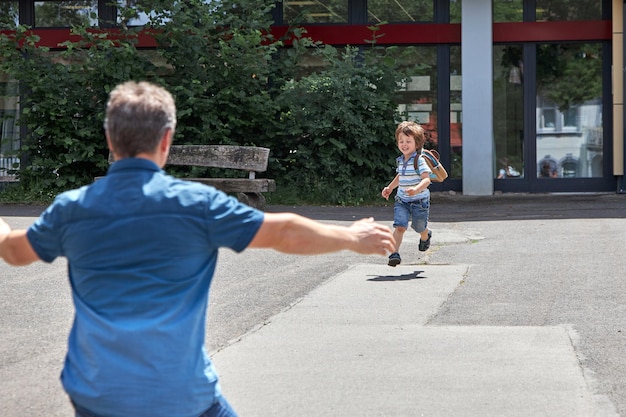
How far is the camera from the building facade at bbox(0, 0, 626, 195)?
20656 millimetres

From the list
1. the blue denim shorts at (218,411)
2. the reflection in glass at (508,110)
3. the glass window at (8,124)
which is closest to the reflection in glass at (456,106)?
the reflection in glass at (508,110)

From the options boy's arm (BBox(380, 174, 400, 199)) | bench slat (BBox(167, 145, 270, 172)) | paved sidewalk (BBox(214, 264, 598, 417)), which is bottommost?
paved sidewalk (BBox(214, 264, 598, 417))

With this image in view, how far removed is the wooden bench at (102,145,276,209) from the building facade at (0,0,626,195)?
13.3ft

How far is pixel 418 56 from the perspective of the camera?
828 inches

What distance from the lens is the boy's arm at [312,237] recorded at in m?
3.13

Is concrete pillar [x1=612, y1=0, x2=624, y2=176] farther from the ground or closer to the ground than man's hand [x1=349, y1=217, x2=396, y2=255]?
farther from the ground

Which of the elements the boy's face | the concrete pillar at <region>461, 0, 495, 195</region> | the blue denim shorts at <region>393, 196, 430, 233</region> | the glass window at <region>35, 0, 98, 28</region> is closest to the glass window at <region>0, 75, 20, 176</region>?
the glass window at <region>35, 0, 98, 28</region>

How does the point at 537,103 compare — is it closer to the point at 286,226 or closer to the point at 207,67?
the point at 207,67

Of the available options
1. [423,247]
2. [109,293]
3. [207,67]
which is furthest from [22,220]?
[109,293]

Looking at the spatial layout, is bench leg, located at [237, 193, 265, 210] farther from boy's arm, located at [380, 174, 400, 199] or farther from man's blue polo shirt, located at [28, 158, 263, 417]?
man's blue polo shirt, located at [28, 158, 263, 417]

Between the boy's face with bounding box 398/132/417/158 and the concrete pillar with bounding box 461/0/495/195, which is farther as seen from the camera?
the concrete pillar with bounding box 461/0/495/195

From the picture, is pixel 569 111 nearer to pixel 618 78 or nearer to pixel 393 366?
pixel 618 78

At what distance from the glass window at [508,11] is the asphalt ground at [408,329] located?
325 inches

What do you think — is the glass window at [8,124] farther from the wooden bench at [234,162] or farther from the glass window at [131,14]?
the wooden bench at [234,162]
